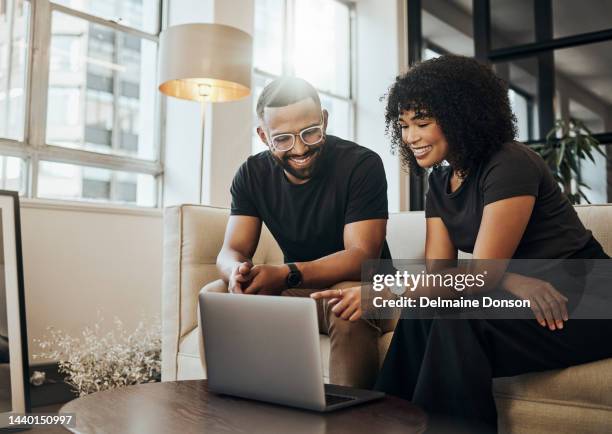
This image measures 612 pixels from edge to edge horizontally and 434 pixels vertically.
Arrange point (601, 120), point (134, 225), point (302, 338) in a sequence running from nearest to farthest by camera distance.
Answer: point (302, 338), point (134, 225), point (601, 120)

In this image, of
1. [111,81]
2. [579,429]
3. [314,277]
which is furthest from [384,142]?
[579,429]

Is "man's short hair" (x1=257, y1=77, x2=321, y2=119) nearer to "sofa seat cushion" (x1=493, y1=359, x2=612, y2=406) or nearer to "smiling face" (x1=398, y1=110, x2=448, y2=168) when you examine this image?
"smiling face" (x1=398, y1=110, x2=448, y2=168)

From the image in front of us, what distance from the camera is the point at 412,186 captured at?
4727mm

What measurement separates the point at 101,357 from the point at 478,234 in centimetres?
169

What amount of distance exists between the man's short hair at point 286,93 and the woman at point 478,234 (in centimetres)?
26

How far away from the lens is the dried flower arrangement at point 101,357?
2371mm

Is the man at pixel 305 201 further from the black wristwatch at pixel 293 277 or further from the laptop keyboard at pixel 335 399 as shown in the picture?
the laptop keyboard at pixel 335 399

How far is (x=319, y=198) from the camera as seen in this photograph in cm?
184

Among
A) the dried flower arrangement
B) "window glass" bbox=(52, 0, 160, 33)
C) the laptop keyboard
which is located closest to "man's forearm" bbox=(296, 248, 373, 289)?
the laptop keyboard

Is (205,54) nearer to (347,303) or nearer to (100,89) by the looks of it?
(100,89)

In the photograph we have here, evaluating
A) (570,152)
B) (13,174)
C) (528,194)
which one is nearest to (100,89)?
(13,174)

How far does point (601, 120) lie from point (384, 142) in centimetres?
150

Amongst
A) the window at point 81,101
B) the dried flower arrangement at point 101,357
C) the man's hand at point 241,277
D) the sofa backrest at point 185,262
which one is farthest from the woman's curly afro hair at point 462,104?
the window at point 81,101

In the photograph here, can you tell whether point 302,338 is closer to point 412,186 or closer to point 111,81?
point 111,81
